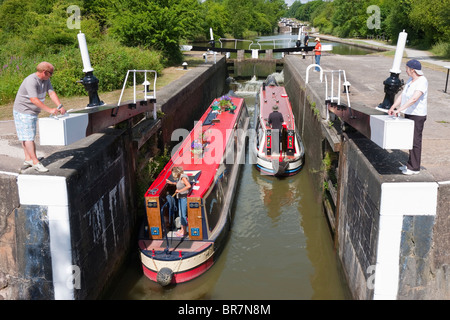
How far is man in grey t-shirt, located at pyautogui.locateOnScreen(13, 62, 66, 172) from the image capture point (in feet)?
18.9

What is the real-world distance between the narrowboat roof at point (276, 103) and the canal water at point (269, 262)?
2745mm

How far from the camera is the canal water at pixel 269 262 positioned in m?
7.49

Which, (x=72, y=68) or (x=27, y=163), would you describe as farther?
(x=72, y=68)

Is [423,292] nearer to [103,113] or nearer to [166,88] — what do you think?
[103,113]

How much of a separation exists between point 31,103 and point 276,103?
33.3 ft

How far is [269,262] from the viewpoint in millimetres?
8438

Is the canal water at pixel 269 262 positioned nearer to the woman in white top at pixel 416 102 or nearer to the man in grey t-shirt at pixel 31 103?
the man in grey t-shirt at pixel 31 103

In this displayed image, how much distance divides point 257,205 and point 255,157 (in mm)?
Result: 2478

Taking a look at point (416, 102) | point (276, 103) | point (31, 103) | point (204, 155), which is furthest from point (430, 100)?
point (31, 103)

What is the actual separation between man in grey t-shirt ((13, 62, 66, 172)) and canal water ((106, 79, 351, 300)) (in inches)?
117

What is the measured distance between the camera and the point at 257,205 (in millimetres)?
11148

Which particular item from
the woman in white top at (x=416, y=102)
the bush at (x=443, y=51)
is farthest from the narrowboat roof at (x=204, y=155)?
the bush at (x=443, y=51)

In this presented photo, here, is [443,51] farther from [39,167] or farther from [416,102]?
[39,167]
